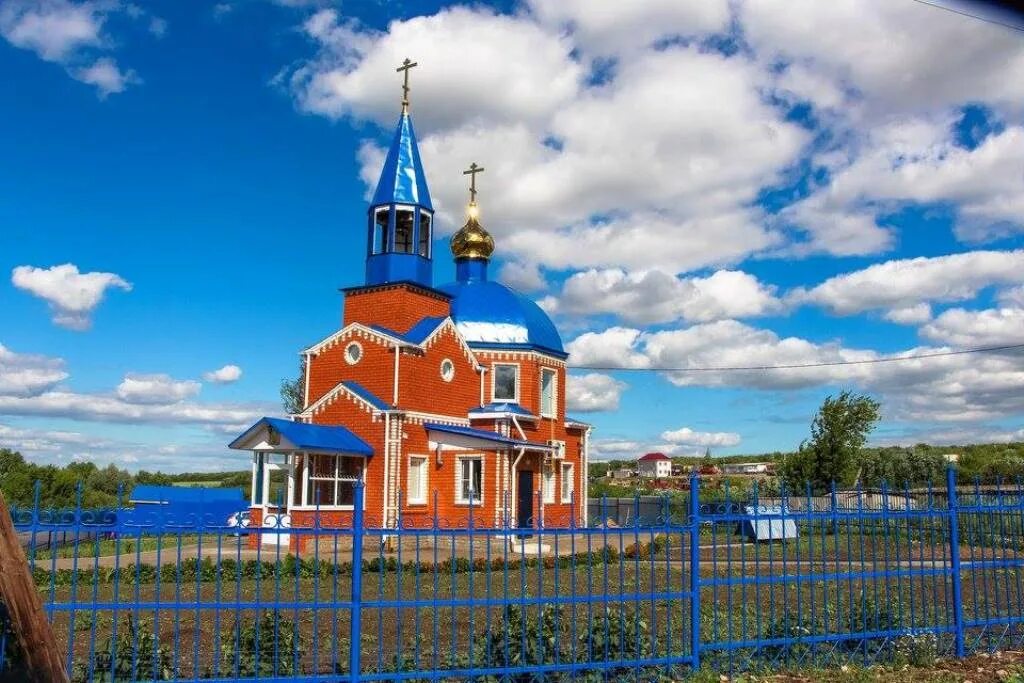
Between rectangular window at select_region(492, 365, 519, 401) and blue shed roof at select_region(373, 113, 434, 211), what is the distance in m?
5.03

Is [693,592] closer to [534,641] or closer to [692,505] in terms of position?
[692,505]

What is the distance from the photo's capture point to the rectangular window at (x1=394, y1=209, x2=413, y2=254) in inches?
945

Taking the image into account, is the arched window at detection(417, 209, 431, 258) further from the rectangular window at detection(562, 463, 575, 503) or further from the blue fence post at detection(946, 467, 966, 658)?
the blue fence post at detection(946, 467, 966, 658)

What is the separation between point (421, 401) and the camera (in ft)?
71.2

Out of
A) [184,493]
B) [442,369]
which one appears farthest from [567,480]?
[184,493]

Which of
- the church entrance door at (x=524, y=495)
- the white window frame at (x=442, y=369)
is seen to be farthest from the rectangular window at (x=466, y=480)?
the white window frame at (x=442, y=369)

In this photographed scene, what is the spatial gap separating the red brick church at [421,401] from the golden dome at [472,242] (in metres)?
0.03

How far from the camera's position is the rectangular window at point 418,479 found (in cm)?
2117

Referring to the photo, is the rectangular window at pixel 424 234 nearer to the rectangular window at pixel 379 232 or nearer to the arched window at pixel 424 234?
the arched window at pixel 424 234

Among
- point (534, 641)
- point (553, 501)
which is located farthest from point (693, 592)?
point (553, 501)

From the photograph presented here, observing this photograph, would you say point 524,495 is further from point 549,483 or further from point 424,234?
point 424,234

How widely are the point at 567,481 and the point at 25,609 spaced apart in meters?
22.4

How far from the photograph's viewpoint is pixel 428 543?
690 inches

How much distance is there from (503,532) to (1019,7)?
14.8ft
